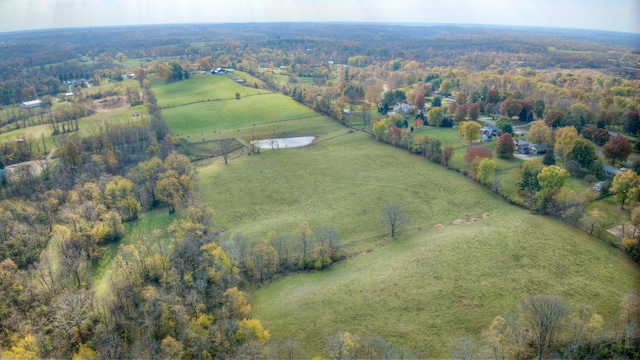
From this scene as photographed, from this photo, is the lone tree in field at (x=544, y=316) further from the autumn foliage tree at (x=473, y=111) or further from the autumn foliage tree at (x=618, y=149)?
the autumn foliage tree at (x=473, y=111)

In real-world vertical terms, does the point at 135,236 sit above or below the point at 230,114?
below

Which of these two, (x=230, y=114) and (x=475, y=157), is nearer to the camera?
(x=475, y=157)

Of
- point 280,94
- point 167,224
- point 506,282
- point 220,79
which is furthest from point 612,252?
point 220,79

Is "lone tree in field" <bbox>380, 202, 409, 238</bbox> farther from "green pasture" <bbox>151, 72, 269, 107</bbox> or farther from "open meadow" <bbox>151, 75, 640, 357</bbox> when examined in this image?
"green pasture" <bbox>151, 72, 269, 107</bbox>

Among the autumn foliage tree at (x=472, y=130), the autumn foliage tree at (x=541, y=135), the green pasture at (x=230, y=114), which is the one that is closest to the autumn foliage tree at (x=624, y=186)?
the autumn foliage tree at (x=541, y=135)

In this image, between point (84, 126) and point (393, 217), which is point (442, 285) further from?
point (84, 126)

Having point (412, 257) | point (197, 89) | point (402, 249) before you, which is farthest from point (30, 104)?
point (412, 257)

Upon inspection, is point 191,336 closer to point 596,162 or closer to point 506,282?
point 506,282
